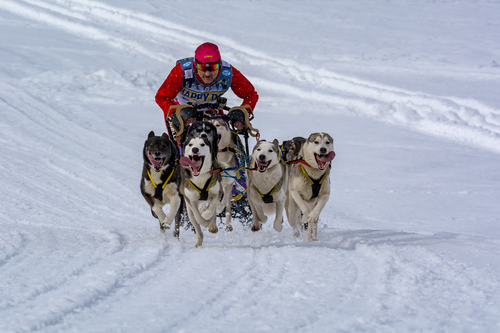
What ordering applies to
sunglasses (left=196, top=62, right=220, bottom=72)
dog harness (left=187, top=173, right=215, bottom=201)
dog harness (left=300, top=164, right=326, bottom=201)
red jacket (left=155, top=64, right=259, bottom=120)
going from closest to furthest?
dog harness (left=187, top=173, right=215, bottom=201) < dog harness (left=300, top=164, right=326, bottom=201) < sunglasses (left=196, top=62, right=220, bottom=72) < red jacket (left=155, top=64, right=259, bottom=120)

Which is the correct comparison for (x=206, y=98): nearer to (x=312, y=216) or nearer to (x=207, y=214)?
(x=207, y=214)

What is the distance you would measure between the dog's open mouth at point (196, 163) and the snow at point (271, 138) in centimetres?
63

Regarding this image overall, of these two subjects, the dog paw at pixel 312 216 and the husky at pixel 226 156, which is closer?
the dog paw at pixel 312 216

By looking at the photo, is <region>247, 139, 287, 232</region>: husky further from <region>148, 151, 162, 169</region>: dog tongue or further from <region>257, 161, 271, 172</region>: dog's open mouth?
<region>148, 151, 162, 169</region>: dog tongue

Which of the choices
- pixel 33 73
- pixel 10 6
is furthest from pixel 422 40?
pixel 10 6

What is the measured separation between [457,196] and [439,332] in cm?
527

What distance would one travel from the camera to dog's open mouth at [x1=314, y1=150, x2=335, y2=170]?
4398mm

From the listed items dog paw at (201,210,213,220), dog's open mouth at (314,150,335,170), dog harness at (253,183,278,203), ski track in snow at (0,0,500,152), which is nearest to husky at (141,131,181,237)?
dog paw at (201,210,213,220)

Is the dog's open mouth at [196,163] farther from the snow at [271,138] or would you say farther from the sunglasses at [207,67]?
the sunglasses at [207,67]

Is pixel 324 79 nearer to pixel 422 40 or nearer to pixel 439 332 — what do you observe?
pixel 422 40

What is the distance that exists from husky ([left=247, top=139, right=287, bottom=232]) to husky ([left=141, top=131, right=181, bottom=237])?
679 mm

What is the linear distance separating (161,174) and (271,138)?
→ 573cm

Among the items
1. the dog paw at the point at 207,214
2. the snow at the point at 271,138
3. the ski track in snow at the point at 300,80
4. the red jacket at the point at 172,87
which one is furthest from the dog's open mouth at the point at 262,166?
the ski track in snow at the point at 300,80

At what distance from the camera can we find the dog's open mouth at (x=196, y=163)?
13.1 ft
